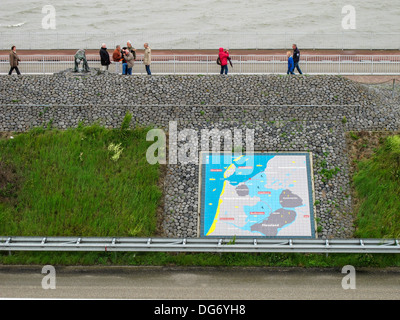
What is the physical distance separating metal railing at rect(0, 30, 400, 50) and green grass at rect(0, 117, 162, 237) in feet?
38.0

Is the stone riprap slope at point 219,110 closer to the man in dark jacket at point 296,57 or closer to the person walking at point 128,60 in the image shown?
the person walking at point 128,60

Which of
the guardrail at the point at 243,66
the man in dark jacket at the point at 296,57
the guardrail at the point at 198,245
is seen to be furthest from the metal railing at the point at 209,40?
the guardrail at the point at 198,245

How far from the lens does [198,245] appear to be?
60.6 ft

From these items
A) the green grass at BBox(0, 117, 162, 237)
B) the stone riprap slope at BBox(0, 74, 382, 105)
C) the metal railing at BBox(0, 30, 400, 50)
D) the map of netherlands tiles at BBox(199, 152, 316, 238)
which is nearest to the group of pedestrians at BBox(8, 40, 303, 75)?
the stone riprap slope at BBox(0, 74, 382, 105)

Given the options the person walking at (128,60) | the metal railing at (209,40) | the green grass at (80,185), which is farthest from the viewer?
the metal railing at (209,40)

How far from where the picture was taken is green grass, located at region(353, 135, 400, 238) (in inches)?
761

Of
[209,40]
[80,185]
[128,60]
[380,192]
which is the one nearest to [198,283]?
[80,185]

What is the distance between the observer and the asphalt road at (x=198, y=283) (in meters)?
17.1

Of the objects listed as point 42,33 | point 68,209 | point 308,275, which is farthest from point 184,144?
point 42,33

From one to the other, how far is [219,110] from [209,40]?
41.3ft

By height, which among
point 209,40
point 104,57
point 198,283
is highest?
point 209,40

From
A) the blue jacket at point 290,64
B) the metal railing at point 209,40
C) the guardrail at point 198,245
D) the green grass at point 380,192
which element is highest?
the metal railing at point 209,40

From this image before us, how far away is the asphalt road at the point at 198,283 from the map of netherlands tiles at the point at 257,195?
1550 millimetres

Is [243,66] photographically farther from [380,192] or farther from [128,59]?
[380,192]
